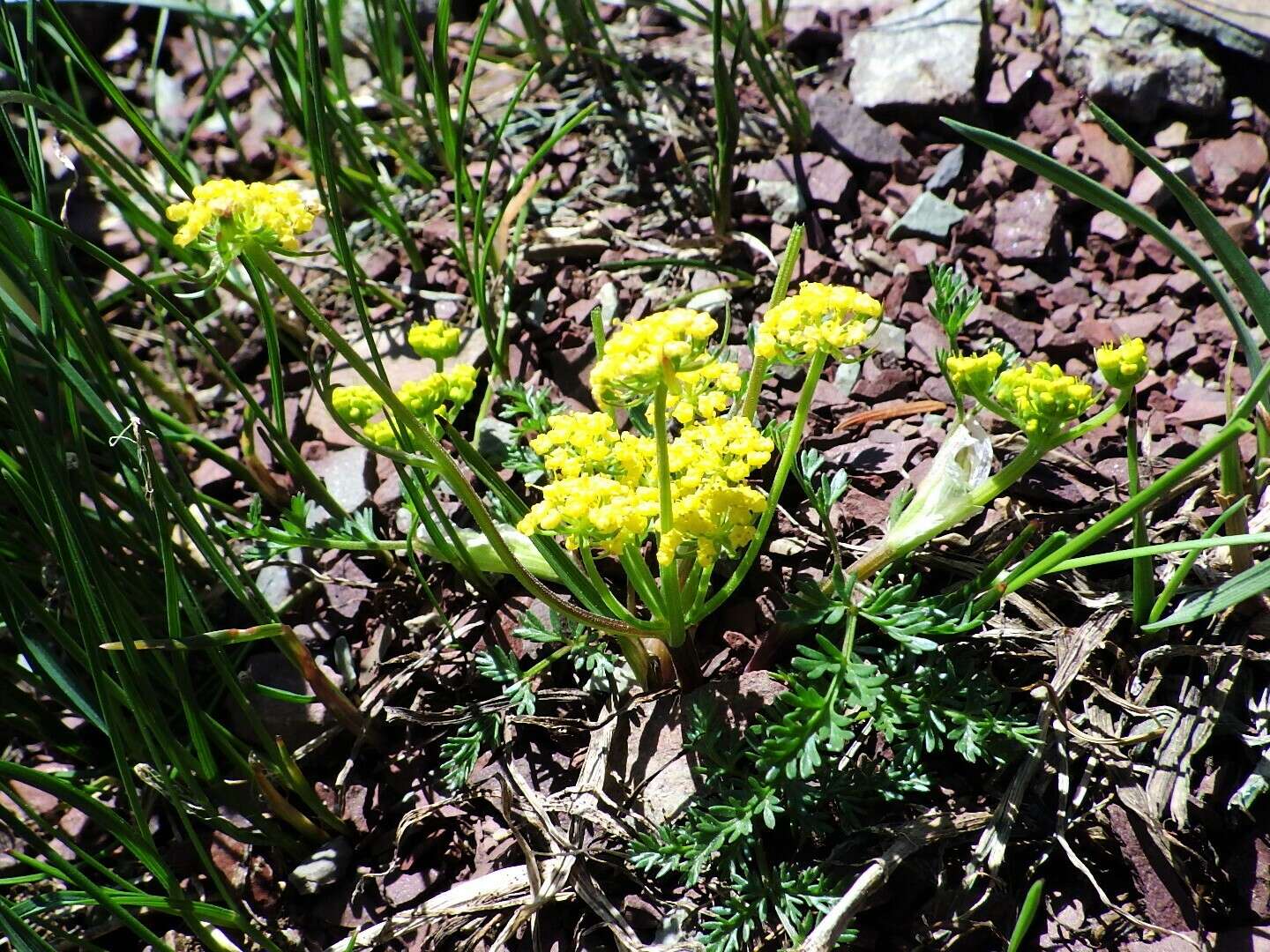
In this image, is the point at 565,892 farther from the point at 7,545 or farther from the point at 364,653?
the point at 7,545

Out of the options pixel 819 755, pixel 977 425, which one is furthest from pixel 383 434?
pixel 977 425

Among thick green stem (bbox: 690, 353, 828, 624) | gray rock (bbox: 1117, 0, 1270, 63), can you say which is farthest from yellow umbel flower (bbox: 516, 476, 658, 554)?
gray rock (bbox: 1117, 0, 1270, 63)

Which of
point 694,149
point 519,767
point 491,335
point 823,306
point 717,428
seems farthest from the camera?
point 694,149

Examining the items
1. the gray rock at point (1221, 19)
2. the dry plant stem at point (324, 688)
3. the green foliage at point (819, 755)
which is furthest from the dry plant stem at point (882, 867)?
the gray rock at point (1221, 19)

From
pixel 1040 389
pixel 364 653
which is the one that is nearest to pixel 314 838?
pixel 364 653

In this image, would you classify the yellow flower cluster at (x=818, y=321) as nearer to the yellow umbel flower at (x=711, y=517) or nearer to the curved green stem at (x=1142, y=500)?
the yellow umbel flower at (x=711, y=517)

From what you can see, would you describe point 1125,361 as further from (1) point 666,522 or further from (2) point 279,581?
(2) point 279,581
